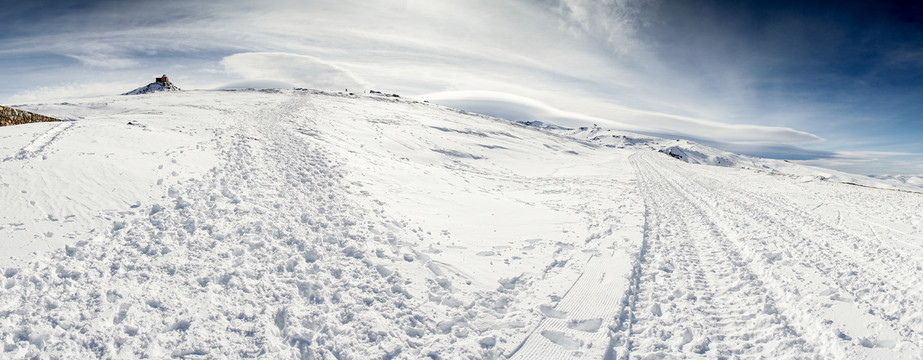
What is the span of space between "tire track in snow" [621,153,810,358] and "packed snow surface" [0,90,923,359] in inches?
1.5

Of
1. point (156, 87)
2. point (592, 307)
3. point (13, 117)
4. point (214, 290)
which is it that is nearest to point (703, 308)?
point (592, 307)

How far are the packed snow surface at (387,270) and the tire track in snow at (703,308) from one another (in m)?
0.04

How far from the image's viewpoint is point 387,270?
21.1 ft

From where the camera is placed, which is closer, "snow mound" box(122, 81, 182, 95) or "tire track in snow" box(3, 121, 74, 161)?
"tire track in snow" box(3, 121, 74, 161)

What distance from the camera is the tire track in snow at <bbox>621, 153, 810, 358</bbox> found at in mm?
4570

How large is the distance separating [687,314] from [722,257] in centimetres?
322

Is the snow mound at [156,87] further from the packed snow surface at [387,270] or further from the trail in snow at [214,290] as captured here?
the trail in snow at [214,290]

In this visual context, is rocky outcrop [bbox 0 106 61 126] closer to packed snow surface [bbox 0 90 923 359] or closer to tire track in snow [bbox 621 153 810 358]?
packed snow surface [bbox 0 90 923 359]

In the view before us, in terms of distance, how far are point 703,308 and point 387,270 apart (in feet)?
17.4

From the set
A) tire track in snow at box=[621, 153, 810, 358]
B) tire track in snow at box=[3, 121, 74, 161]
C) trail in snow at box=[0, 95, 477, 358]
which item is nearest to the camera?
trail in snow at box=[0, 95, 477, 358]

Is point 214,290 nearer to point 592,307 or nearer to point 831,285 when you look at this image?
point 592,307

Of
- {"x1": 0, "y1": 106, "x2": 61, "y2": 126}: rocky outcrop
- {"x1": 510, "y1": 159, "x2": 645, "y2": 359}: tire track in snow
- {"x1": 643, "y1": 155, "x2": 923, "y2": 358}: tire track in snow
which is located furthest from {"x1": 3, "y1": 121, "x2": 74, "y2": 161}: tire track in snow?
{"x1": 643, "y1": 155, "x2": 923, "y2": 358}: tire track in snow

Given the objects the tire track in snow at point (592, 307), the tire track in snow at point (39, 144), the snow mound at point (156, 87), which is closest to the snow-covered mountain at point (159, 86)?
the snow mound at point (156, 87)

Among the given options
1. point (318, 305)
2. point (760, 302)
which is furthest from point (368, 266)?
point (760, 302)
